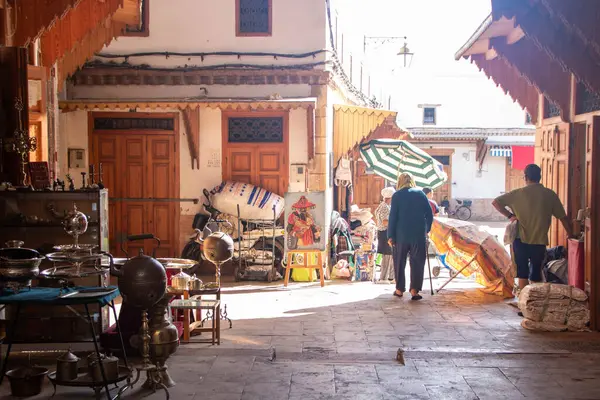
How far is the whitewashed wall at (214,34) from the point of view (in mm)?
13344

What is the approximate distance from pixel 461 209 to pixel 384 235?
18.8 m

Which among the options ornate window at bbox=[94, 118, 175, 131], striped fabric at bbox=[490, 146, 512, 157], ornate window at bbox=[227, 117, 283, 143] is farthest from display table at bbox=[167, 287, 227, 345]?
striped fabric at bbox=[490, 146, 512, 157]

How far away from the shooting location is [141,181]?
13609mm

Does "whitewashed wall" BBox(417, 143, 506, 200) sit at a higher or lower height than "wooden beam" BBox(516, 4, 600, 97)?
lower

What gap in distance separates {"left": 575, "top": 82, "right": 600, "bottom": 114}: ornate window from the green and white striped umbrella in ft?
16.1

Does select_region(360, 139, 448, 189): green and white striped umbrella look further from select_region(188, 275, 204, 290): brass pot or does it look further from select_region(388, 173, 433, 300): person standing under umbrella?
select_region(188, 275, 204, 290): brass pot

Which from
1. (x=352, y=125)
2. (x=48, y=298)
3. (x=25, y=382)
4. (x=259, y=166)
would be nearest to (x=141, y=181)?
(x=259, y=166)

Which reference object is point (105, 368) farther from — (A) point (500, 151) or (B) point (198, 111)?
(A) point (500, 151)

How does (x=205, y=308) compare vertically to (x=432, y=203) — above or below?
below

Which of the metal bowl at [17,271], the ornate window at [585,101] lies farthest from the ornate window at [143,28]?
the metal bowl at [17,271]

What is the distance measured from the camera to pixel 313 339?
8078 mm

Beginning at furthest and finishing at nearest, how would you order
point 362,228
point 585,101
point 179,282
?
point 362,228, point 585,101, point 179,282

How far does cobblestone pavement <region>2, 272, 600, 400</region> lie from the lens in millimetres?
5840

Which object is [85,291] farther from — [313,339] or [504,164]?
[504,164]
